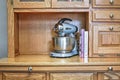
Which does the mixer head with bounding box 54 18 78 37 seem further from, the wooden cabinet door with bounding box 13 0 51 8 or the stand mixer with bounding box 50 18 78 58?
the wooden cabinet door with bounding box 13 0 51 8

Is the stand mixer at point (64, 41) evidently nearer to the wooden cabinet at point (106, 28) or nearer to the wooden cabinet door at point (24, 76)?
the wooden cabinet at point (106, 28)

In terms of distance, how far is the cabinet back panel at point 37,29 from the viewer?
2299 millimetres

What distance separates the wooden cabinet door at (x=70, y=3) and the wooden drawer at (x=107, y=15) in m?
0.13

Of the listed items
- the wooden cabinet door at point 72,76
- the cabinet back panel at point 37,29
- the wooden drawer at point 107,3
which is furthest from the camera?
the cabinet back panel at point 37,29

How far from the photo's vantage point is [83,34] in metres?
2.04

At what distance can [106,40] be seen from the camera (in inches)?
78.3

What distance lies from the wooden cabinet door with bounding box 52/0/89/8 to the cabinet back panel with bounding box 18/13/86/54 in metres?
0.32

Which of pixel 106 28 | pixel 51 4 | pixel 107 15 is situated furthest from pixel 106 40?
pixel 51 4

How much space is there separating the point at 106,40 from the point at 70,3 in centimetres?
49

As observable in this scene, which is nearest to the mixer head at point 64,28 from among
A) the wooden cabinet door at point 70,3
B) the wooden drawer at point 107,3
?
the wooden cabinet door at point 70,3

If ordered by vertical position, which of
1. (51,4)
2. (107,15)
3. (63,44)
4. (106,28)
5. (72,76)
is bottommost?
(72,76)

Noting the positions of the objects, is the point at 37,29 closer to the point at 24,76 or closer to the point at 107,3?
the point at 24,76

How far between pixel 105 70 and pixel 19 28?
41.7 inches

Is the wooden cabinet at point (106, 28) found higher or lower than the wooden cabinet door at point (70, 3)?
lower
